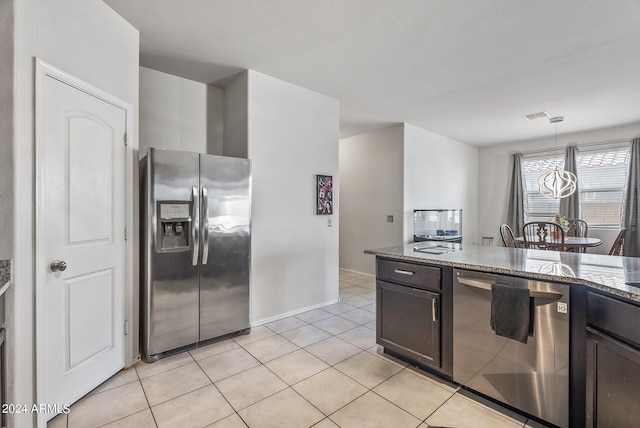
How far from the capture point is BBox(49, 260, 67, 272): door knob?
71.3 inches

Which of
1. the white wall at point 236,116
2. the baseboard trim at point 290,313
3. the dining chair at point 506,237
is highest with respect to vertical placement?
the white wall at point 236,116

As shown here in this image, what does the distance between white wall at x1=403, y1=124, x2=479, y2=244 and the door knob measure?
4.43 metres

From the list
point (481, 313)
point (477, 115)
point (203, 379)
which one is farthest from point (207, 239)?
point (477, 115)

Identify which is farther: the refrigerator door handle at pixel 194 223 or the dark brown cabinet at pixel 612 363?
the refrigerator door handle at pixel 194 223

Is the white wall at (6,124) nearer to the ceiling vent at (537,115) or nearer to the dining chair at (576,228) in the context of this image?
the ceiling vent at (537,115)

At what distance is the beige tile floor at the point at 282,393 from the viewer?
5.91 ft

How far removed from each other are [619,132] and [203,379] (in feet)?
24.0

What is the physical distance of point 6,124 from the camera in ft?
5.23

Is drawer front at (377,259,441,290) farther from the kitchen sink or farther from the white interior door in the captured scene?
the white interior door

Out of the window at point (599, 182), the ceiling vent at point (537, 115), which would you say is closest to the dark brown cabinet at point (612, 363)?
the ceiling vent at point (537, 115)

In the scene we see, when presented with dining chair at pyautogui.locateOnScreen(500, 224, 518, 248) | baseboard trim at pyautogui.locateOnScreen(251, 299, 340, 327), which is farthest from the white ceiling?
baseboard trim at pyautogui.locateOnScreen(251, 299, 340, 327)

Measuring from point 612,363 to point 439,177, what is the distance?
194 inches

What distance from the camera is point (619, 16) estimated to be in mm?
2295

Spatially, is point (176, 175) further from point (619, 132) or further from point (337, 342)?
point (619, 132)
